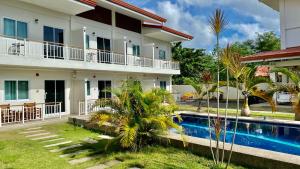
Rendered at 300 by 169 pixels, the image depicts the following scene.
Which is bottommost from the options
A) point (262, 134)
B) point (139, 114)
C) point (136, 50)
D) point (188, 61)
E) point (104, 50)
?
point (262, 134)

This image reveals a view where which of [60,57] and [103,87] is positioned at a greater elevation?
[60,57]

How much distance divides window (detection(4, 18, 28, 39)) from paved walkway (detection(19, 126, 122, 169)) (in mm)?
5647

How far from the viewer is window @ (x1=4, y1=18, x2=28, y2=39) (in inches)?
541

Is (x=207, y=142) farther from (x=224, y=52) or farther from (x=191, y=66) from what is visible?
(x=191, y=66)

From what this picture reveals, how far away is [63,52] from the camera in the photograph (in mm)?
15242

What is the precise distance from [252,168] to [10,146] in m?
7.77

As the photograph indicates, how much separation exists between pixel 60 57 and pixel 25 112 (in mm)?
3834

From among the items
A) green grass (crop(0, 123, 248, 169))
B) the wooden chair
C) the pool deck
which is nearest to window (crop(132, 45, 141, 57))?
the wooden chair

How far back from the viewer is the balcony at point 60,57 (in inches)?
506

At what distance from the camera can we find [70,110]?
671 inches

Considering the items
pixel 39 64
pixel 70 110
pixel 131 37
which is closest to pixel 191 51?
pixel 131 37

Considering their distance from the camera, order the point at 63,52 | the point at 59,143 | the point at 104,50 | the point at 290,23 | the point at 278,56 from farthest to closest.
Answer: the point at 290,23 → the point at 104,50 → the point at 278,56 → the point at 63,52 → the point at 59,143

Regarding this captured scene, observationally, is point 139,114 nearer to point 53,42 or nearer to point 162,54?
point 53,42

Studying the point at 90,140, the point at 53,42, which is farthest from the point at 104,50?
the point at 90,140
